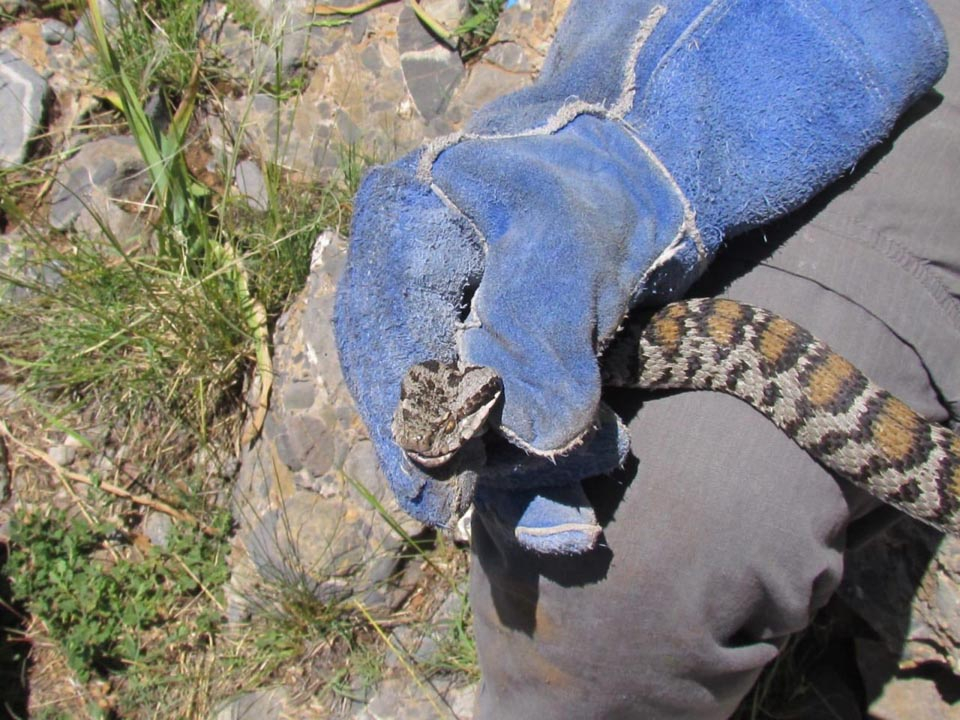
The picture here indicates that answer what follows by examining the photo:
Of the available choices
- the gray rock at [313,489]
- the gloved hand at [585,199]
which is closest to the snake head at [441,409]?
the gloved hand at [585,199]

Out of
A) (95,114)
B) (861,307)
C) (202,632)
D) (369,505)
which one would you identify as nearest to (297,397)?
(369,505)

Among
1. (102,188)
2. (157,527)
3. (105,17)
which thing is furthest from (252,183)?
(157,527)

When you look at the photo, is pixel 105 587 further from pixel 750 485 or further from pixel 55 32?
pixel 750 485

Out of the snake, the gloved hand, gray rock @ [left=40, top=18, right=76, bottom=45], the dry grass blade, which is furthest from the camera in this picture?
gray rock @ [left=40, top=18, right=76, bottom=45]

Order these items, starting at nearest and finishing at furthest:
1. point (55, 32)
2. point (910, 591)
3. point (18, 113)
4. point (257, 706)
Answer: point (910, 591) → point (257, 706) → point (18, 113) → point (55, 32)

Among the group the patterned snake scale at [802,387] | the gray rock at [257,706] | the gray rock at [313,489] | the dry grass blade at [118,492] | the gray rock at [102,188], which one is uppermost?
the patterned snake scale at [802,387]

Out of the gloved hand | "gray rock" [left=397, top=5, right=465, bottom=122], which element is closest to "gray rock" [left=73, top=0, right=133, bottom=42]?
"gray rock" [left=397, top=5, right=465, bottom=122]

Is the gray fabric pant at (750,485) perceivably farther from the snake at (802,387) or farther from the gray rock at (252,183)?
the gray rock at (252,183)

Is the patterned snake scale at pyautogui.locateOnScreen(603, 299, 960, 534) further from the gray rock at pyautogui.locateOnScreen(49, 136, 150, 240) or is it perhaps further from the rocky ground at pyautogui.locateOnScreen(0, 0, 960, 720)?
the gray rock at pyautogui.locateOnScreen(49, 136, 150, 240)
